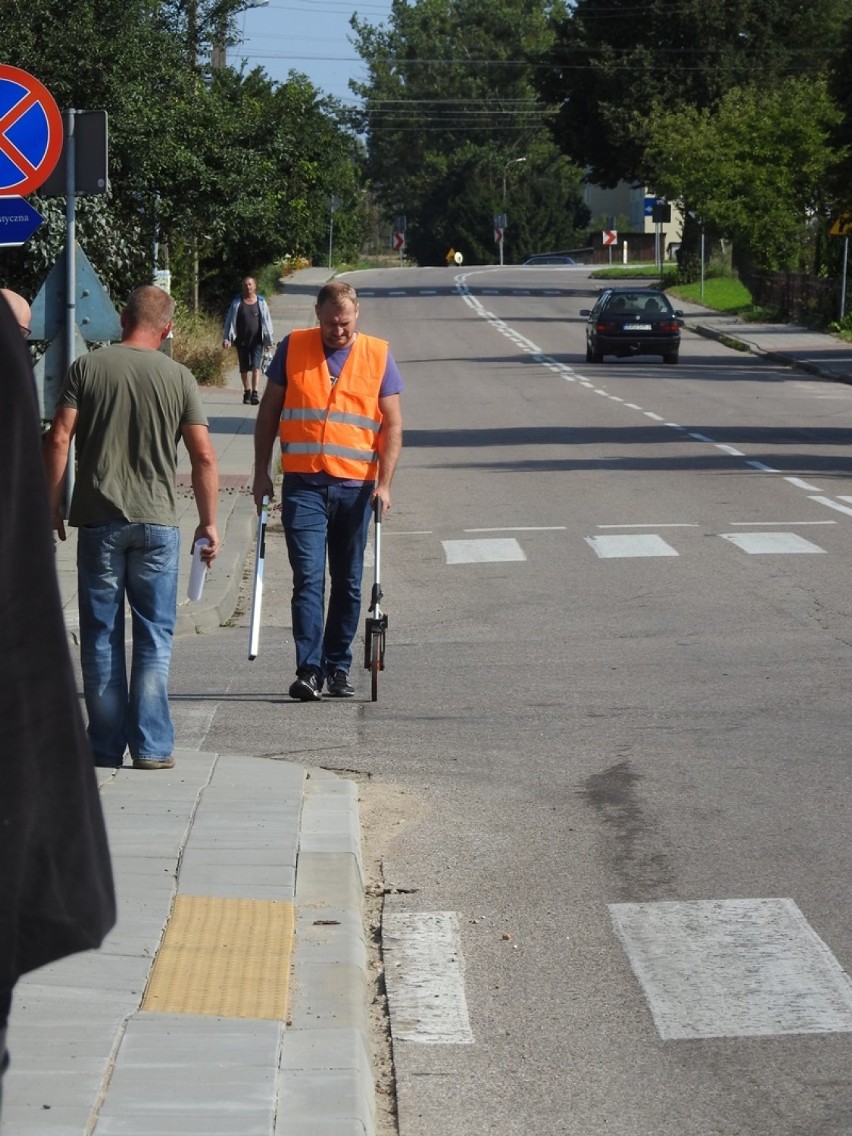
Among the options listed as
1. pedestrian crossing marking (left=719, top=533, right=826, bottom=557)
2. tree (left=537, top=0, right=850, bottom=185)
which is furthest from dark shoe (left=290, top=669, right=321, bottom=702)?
tree (left=537, top=0, right=850, bottom=185)

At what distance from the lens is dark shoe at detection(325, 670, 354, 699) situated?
969 centimetres

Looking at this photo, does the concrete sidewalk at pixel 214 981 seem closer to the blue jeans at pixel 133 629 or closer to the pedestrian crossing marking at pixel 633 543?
the blue jeans at pixel 133 629

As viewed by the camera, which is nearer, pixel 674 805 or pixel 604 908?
pixel 604 908

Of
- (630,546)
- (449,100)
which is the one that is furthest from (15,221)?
(449,100)

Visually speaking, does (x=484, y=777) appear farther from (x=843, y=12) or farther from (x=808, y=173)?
(x=843, y=12)

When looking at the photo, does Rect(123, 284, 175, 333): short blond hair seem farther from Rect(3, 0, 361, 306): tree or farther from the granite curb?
the granite curb

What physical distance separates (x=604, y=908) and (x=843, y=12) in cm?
7850

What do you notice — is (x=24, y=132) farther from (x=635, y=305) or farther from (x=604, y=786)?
(x=635, y=305)

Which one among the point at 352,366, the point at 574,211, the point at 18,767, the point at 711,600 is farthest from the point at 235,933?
the point at 574,211

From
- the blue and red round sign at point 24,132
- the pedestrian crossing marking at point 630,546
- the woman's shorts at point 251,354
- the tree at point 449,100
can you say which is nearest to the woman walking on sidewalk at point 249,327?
the woman's shorts at point 251,354

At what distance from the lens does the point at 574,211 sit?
126625 millimetres

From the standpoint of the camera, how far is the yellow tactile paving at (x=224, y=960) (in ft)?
15.6

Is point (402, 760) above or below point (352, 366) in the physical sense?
below

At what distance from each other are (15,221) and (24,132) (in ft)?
1.82
